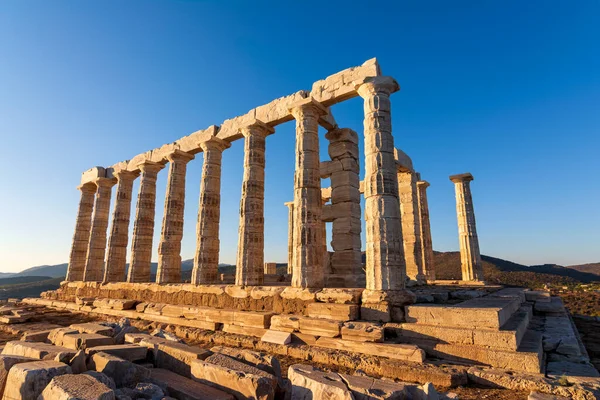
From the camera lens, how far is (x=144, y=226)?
1839 cm

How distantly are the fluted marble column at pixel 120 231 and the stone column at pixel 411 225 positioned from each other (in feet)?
55.1

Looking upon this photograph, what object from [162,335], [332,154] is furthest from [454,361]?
[332,154]

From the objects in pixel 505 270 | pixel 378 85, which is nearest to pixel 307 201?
pixel 378 85

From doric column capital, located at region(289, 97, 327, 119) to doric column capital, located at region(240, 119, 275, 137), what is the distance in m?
1.83

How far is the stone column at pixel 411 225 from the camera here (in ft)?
61.1

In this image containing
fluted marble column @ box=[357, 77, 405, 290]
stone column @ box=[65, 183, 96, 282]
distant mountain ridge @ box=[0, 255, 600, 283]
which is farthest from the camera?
distant mountain ridge @ box=[0, 255, 600, 283]

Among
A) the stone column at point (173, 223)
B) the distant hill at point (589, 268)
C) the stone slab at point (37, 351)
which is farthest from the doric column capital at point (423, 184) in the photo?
the distant hill at point (589, 268)

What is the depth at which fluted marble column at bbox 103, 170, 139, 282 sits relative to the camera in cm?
1906

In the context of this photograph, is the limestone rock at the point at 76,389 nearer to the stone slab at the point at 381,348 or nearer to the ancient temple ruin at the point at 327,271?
the ancient temple ruin at the point at 327,271

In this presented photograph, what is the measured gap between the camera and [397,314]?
8.85 m

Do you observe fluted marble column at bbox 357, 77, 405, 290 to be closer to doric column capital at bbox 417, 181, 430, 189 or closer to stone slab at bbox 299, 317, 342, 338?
stone slab at bbox 299, 317, 342, 338

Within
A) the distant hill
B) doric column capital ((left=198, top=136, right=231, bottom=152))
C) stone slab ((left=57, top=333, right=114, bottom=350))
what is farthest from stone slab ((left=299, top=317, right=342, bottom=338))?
the distant hill

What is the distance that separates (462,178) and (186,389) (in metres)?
19.9

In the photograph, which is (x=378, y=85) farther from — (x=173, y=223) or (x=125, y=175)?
(x=125, y=175)
